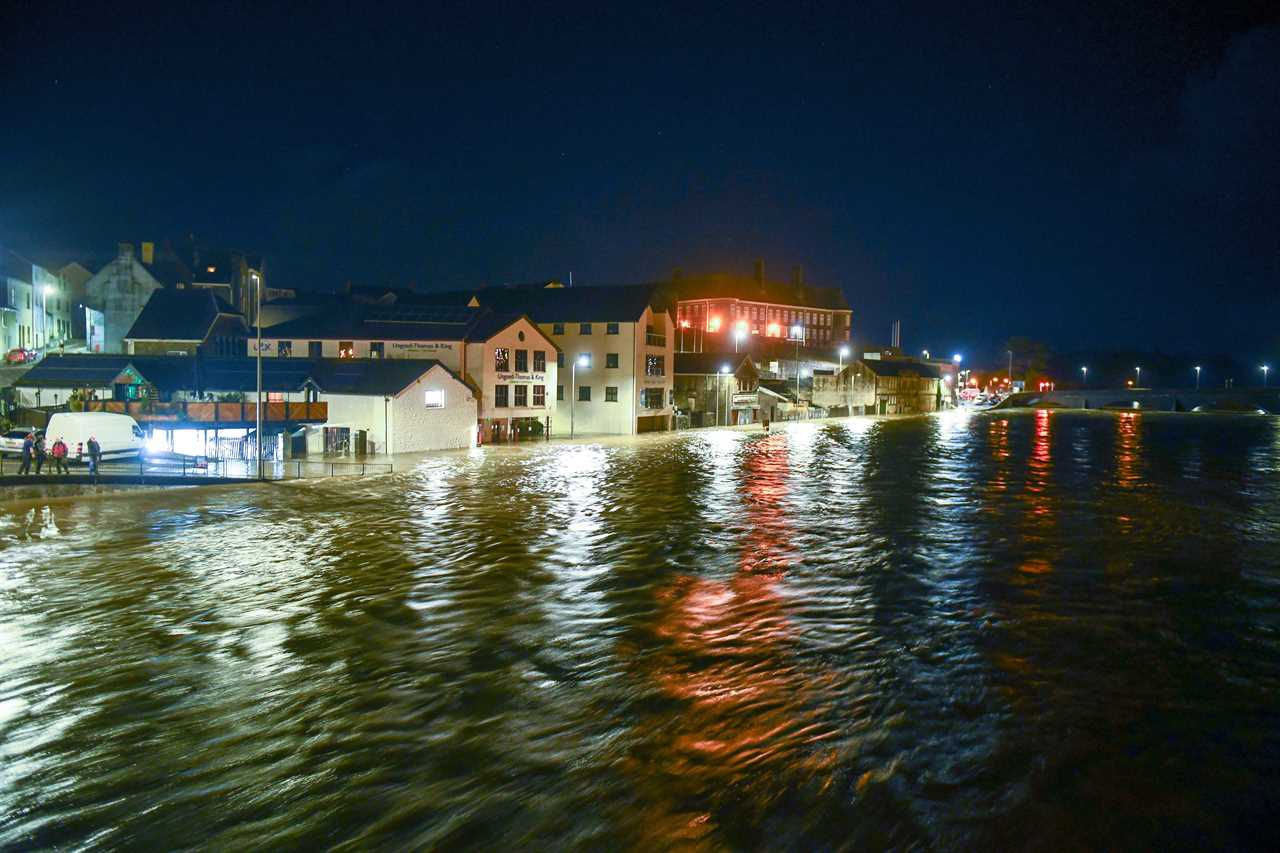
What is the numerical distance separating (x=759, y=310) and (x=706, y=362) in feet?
170

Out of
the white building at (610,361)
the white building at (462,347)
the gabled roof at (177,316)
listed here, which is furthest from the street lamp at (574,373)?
the gabled roof at (177,316)

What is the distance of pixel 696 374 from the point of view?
76062 millimetres

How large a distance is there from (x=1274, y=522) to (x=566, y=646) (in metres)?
25.9

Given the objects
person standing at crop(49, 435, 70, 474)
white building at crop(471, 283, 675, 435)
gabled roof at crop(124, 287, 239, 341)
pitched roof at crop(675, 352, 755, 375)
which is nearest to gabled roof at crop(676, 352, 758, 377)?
pitched roof at crop(675, 352, 755, 375)

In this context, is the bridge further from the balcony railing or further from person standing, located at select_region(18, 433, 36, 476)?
person standing, located at select_region(18, 433, 36, 476)

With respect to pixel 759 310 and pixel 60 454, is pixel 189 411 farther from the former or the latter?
pixel 759 310

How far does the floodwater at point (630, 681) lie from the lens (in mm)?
8781

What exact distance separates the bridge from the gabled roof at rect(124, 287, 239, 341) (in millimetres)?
112089

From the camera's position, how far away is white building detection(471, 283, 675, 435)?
65500 millimetres

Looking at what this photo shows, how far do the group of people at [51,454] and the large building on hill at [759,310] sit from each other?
275ft

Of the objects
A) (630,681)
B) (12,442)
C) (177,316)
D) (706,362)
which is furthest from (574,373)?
(630,681)

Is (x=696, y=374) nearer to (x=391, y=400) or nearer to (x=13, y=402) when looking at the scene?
(x=391, y=400)

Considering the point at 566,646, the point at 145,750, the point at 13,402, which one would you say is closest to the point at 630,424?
the point at 13,402

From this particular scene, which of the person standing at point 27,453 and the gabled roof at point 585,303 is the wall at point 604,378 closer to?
the gabled roof at point 585,303
